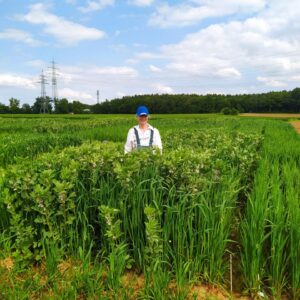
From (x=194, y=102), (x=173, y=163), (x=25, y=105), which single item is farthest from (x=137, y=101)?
(x=173, y=163)

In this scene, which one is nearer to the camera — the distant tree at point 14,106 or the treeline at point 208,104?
the treeline at point 208,104

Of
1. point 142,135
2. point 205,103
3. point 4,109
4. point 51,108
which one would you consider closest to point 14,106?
point 4,109

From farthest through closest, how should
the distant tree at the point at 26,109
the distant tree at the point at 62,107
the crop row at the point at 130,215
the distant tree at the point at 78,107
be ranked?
the distant tree at the point at 26,109 → the distant tree at the point at 78,107 → the distant tree at the point at 62,107 → the crop row at the point at 130,215

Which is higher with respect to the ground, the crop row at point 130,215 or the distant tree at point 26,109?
the distant tree at point 26,109

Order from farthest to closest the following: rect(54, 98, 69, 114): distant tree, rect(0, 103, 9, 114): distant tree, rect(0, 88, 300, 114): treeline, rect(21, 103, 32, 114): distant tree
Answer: rect(21, 103, 32, 114): distant tree
rect(0, 103, 9, 114): distant tree
rect(54, 98, 69, 114): distant tree
rect(0, 88, 300, 114): treeline

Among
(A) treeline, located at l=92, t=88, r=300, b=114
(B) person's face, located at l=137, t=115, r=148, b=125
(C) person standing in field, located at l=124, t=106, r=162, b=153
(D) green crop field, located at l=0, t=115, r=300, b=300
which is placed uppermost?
(A) treeline, located at l=92, t=88, r=300, b=114

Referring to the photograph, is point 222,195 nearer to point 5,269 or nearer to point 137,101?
point 5,269

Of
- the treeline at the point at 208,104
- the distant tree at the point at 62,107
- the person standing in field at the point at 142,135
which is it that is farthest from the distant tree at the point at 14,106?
the person standing in field at the point at 142,135

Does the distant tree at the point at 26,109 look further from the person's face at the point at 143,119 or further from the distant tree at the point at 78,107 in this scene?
the person's face at the point at 143,119

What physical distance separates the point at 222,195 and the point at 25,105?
340 feet

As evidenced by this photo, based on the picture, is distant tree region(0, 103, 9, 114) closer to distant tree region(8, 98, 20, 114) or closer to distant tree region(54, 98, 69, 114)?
distant tree region(8, 98, 20, 114)

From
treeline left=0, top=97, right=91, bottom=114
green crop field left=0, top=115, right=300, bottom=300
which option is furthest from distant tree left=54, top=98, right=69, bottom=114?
green crop field left=0, top=115, right=300, bottom=300

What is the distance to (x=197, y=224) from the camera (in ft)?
9.94

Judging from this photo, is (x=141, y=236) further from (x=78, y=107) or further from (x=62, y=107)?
(x=78, y=107)
